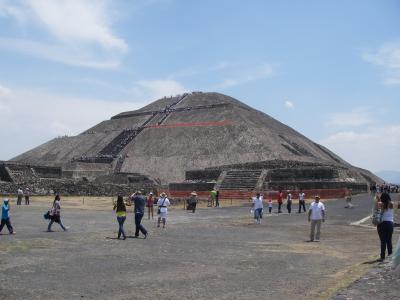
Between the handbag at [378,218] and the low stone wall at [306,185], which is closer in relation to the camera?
the handbag at [378,218]

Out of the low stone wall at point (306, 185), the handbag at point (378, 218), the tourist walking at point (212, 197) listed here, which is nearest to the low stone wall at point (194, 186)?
the low stone wall at point (306, 185)

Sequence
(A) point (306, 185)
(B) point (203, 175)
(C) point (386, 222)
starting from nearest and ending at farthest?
(C) point (386, 222)
(A) point (306, 185)
(B) point (203, 175)

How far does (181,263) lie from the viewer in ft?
38.2

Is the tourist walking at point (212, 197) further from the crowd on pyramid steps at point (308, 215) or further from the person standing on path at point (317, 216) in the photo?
the person standing on path at point (317, 216)

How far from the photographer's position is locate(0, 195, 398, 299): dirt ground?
28.6 feet

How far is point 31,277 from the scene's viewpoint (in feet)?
31.8

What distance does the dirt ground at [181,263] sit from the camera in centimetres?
873

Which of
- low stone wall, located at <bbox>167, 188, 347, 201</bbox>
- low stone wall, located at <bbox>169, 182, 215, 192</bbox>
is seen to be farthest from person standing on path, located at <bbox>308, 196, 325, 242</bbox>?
low stone wall, located at <bbox>169, 182, 215, 192</bbox>

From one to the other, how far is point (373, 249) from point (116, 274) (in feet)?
25.3

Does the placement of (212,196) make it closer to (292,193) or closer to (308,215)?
(292,193)

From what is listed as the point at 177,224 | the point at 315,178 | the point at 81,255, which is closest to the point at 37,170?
the point at 315,178

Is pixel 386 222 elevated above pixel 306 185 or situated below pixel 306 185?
below

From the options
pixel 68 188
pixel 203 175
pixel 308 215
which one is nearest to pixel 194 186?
pixel 203 175

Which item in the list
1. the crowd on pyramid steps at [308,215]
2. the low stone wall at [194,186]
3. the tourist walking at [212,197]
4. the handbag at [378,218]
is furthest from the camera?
the low stone wall at [194,186]
